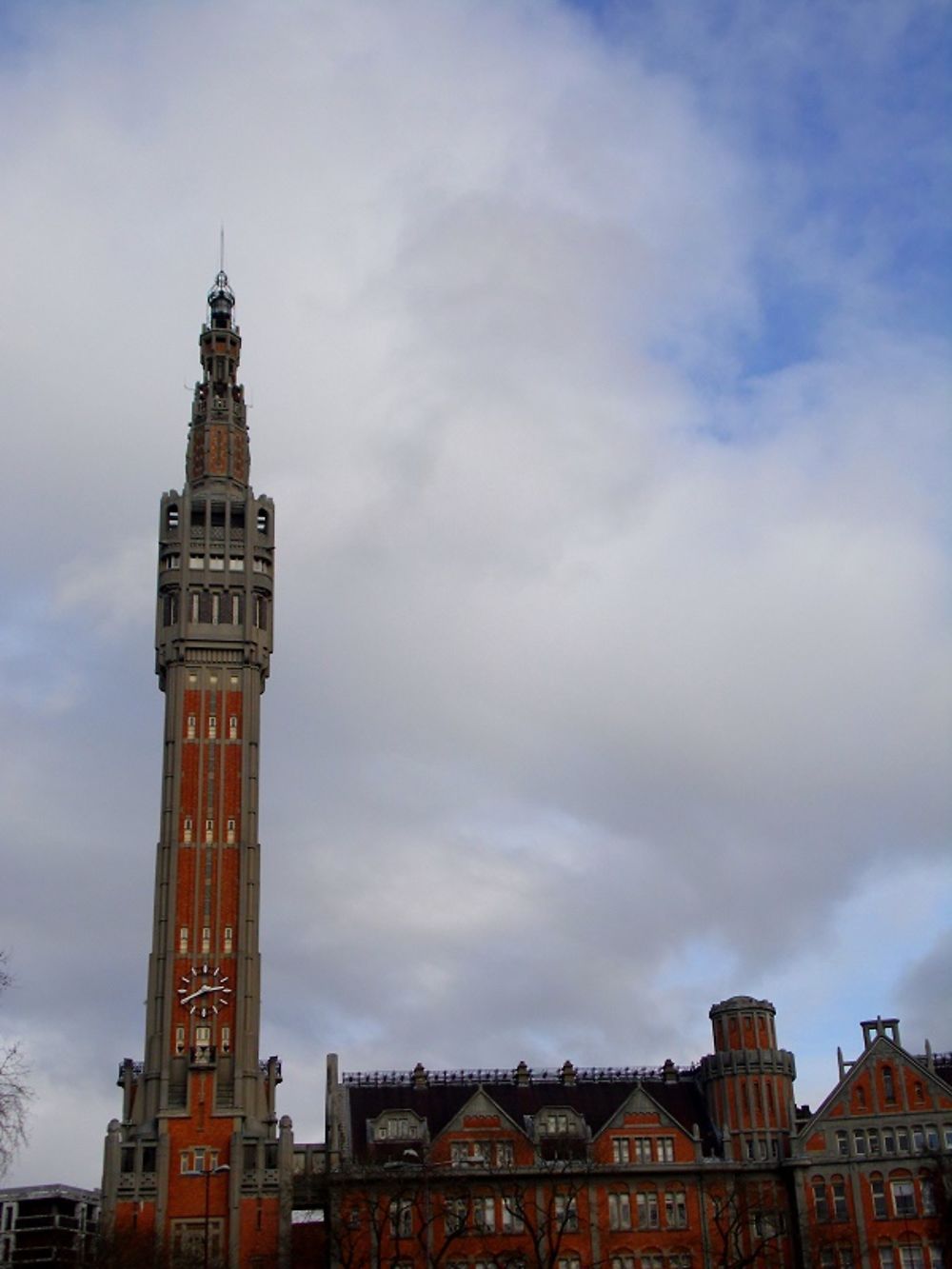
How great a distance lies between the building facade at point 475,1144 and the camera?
11738 centimetres

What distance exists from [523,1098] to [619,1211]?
12.9m

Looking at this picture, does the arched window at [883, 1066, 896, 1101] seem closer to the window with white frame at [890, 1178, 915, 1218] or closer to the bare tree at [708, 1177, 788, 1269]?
the window with white frame at [890, 1178, 915, 1218]

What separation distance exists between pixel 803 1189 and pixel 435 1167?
29209 mm

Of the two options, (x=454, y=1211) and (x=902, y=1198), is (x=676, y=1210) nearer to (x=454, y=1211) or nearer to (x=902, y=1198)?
(x=902, y=1198)

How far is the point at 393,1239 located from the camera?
4611 inches

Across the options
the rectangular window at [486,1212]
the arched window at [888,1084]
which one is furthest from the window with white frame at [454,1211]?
the arched window at [888,1084]

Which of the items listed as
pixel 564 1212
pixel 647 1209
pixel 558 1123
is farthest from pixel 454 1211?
pixel 647 1209

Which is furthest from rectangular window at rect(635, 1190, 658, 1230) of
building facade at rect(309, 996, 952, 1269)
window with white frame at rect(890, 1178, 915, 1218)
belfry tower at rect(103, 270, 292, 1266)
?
belfry tower at rect(103, 270, 292, 1266)

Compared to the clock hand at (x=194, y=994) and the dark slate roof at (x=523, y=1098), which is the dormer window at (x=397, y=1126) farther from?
the clock hand at (x=194, y=994)

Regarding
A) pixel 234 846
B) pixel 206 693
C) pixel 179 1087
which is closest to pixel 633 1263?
pixel 179 1087

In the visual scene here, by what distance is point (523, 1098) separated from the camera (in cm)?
13025

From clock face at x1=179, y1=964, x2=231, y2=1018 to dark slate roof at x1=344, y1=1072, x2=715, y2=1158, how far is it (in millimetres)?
12715

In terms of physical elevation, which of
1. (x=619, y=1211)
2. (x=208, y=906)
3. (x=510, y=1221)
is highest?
(x=208, y=906)

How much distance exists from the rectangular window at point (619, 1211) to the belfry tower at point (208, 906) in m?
25.8
